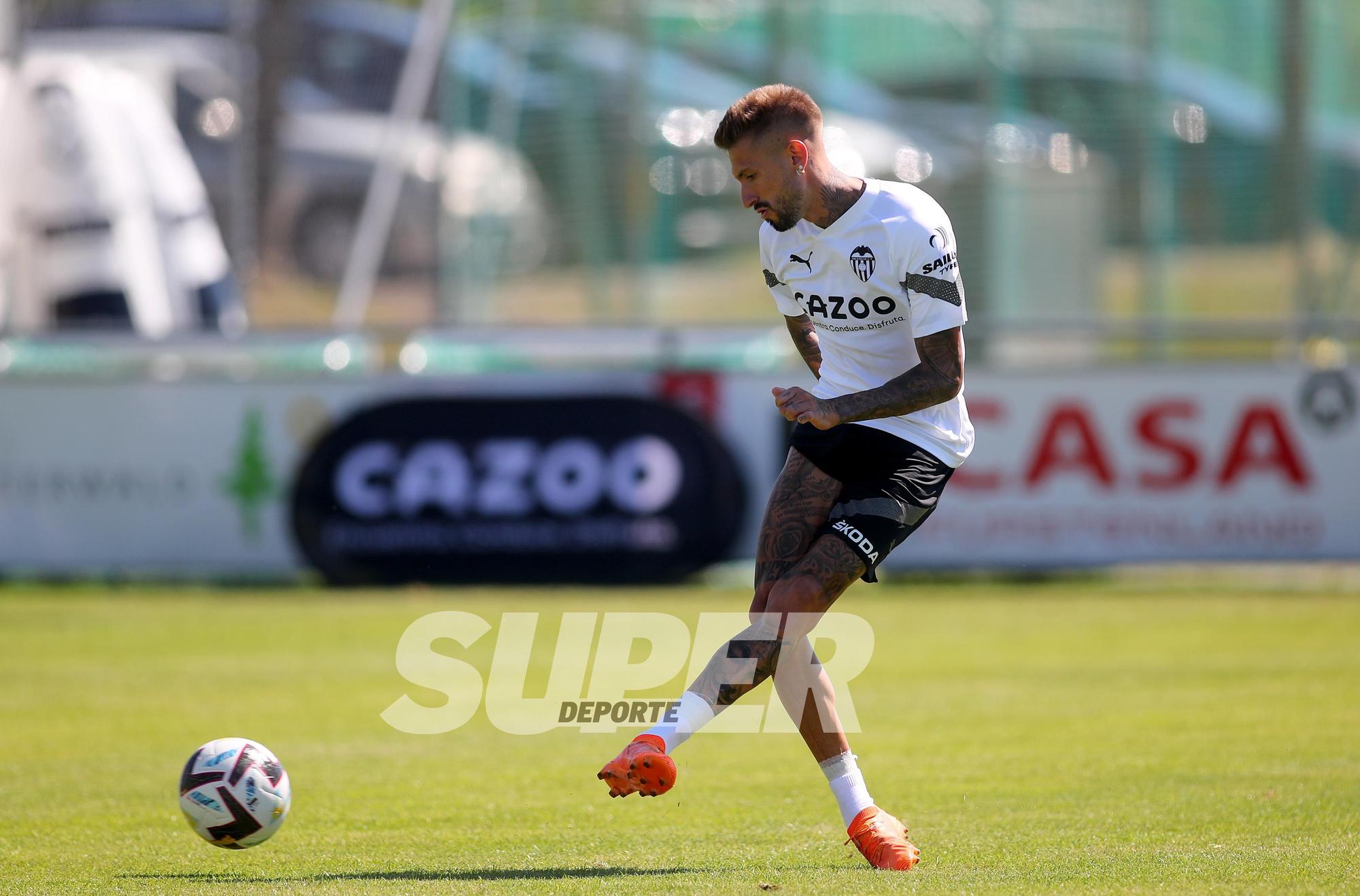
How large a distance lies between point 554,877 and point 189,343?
39.7 feet

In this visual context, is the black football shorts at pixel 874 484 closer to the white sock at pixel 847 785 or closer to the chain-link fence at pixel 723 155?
the white sock at pixel 847 785

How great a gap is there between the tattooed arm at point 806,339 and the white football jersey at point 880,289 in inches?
5.6

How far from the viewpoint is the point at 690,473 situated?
1534 cm

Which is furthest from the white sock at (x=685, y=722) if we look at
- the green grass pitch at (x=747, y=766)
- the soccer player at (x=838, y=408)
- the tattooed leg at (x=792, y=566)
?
the green grass pitch at (x=747, y=766)

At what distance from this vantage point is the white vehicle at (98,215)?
698 inches

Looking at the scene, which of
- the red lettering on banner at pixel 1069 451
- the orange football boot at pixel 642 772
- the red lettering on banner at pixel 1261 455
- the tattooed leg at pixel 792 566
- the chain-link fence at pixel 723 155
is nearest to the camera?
the orange football boot at pixel 642 772

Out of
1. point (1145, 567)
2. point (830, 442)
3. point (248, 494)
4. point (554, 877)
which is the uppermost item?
point (830, 442)

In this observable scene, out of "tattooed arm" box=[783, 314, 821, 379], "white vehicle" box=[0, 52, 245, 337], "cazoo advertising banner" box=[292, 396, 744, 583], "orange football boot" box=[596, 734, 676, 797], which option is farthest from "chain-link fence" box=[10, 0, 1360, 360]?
"orange football boot" box=[596, 734, 676, 797]

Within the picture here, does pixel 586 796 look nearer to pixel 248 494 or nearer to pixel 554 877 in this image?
pixel 554 877

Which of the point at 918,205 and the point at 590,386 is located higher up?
the point at 918,205

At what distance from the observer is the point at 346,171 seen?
715 inches

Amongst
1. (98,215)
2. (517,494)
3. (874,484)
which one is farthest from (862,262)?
(98,215)

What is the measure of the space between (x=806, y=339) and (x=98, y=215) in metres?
12.9

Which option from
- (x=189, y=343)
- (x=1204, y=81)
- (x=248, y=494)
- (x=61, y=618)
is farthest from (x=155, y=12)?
(x=1204, y=81)
